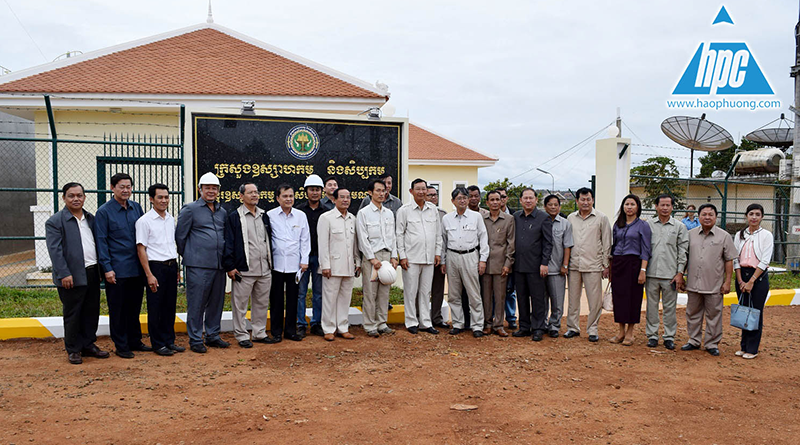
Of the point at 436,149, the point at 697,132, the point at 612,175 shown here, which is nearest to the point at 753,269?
the point at 612,175

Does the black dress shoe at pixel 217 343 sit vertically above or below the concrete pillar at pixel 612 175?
below

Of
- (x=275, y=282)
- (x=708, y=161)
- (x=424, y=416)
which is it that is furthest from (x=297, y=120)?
(x=708, y=161)

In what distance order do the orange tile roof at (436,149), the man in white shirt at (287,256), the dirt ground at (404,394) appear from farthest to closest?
the orange tile roof at (436,149) < the man in white shirt at (287,256) < the dirt ground at (404,394)

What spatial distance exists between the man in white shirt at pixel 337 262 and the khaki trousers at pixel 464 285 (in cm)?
120

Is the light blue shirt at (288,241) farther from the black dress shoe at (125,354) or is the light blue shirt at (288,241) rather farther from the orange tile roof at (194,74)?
the orange tile roof at (194,74)

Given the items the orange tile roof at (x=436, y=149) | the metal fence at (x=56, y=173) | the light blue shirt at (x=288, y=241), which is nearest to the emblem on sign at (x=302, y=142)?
the metal fence at (x=56, y=173)

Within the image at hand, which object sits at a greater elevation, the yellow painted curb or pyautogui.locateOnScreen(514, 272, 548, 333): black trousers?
pyautogui.locateOnScreen(514, 272, 548, 333): black trousers

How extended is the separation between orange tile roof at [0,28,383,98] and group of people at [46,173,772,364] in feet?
20.5

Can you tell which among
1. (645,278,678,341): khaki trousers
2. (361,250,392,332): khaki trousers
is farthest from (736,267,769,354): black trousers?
(361,250,392,332): khaki trousers

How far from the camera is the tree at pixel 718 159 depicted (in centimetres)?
2931

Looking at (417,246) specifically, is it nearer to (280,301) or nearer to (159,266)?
(280,301)

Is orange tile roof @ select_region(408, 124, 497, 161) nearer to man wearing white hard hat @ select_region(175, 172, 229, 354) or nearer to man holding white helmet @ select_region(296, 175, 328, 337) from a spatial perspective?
man holding white helmet @ select_region(296, 175, 328, 337)

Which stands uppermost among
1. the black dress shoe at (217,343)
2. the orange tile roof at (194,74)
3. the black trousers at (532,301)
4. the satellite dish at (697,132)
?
the orange tile roof at (194,74)

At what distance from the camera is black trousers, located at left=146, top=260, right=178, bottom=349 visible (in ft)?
19.2
